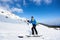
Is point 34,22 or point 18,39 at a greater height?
point 34,22

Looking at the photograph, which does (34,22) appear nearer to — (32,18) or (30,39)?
(32,18)

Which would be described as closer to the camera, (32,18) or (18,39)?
(18,39)

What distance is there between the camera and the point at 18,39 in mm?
16797

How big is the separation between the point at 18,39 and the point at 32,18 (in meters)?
4.72

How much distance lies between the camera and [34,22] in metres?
20.4

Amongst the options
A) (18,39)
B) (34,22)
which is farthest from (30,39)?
(34,22)

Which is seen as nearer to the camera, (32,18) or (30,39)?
(30,39)

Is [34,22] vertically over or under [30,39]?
over

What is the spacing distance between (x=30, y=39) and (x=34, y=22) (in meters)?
3.70

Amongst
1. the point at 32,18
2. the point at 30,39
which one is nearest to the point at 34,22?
the point at 32,18

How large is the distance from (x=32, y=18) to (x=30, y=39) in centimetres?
403

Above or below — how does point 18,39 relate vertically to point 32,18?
below

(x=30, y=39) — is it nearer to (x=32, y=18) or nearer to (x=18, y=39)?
(x=18, y=39)
